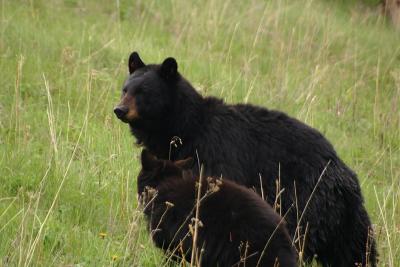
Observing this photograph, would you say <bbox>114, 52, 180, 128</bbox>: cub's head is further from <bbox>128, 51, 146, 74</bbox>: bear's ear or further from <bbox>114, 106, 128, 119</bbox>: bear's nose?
<bbox>128, 51, 146, 74</bbox>: bear's ear

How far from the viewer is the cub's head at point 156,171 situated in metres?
4.80

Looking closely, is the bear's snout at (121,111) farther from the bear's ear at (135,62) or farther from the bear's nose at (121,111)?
the bear's ear at (135,62)

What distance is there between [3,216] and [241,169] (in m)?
1.87

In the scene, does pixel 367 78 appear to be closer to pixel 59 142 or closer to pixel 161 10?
pixel 161 10

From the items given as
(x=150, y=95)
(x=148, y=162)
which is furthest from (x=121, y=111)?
(x=148, y=162)

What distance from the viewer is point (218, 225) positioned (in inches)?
162

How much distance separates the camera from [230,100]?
8250 mm

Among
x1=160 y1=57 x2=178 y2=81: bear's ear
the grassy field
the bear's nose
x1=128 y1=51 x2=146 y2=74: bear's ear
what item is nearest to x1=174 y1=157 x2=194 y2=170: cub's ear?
the grassy field

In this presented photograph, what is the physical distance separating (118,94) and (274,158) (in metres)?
2.93

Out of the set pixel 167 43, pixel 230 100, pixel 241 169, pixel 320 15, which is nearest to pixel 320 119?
pixel 230 100

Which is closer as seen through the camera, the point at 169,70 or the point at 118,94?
the point at 169,70

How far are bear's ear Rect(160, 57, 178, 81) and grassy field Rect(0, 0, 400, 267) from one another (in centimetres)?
70

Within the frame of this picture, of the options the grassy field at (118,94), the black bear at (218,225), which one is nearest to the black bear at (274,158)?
the grassy field at (118,94)

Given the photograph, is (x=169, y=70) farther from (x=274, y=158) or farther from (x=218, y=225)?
(x=218, y=225)
